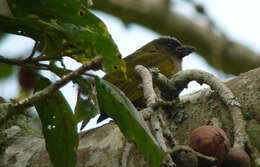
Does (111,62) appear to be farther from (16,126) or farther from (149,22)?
(149,22)

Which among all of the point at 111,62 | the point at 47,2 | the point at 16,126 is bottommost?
the point at 16,126

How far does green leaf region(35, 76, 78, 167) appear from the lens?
2043 mm

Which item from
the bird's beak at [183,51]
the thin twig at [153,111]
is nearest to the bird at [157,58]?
the bird's beak at [183,51]

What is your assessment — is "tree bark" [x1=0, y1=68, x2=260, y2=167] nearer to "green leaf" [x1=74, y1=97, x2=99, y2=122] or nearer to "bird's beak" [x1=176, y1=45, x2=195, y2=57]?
"green leaf" [x1=74, y1=97, x2=99, y2=122]

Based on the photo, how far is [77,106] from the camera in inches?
94.5

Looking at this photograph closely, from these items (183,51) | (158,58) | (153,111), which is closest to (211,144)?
(153,111)

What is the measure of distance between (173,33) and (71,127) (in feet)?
Answer: 13.1

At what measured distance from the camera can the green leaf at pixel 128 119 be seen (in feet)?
5.50

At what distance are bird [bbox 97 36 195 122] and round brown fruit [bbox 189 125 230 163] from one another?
2097mm

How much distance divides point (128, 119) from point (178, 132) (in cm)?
56

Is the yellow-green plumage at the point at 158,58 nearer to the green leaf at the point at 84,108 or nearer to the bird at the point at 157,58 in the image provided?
the bird at the point at 157,58

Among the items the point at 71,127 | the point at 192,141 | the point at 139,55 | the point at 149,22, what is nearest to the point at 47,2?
the point at 71,127

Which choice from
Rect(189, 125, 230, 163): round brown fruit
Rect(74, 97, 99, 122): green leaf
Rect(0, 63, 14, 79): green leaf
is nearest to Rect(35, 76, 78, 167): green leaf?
Rect(74, 97, 99, 122): green leaf

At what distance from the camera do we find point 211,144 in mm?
1690
